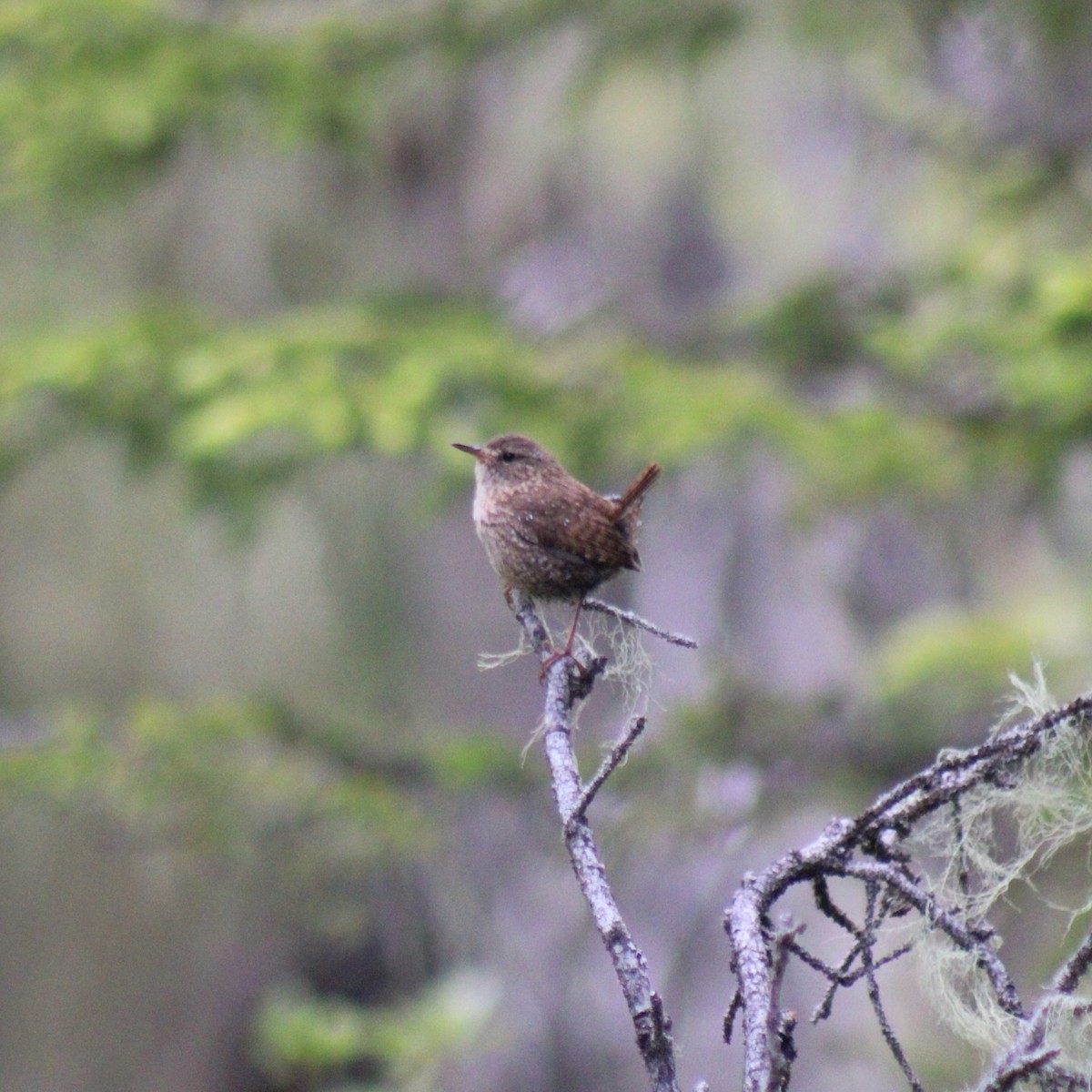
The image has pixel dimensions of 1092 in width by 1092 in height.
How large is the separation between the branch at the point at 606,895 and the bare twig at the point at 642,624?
0.26ft

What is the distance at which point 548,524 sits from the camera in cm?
215

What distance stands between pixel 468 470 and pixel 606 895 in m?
2.68

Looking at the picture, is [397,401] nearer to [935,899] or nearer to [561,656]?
[561,656]

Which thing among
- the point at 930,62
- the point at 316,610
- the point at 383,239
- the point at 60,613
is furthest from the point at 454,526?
the point at 930,62

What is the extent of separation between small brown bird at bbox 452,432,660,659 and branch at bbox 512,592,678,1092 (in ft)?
1.11

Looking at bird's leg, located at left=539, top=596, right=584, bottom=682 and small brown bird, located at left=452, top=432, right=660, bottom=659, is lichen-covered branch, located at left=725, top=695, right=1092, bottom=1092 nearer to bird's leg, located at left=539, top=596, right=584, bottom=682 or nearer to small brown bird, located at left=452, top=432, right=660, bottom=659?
bird's leg, located at left=539, top=596, right=584, bottom=682

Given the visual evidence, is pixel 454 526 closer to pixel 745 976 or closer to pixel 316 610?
pixel 316 610

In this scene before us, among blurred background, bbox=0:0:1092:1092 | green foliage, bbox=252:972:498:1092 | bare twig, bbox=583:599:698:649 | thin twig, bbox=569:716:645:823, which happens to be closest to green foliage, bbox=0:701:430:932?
blurred background, bbox=0:0:1092:1092

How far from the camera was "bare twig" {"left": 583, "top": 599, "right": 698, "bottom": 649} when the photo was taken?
140 centimetres

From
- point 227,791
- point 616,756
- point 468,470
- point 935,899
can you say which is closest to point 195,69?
point 468,470

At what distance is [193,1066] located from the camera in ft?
23.2

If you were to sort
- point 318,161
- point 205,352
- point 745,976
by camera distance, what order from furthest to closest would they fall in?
point 318,161 → point 205,352 → point 745,976

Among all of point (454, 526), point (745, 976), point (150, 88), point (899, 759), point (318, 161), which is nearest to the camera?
point (745, 976)

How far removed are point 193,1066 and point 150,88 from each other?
492 cm
